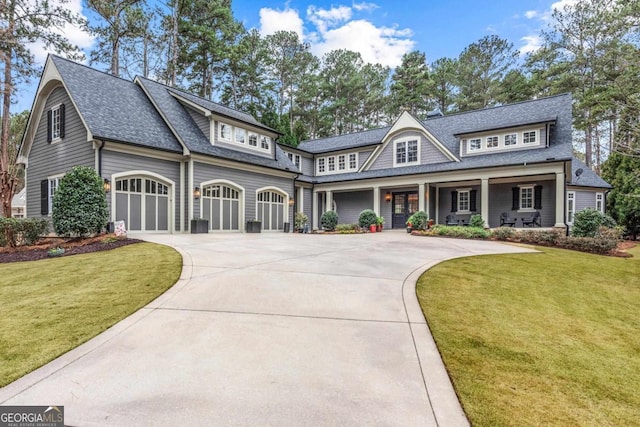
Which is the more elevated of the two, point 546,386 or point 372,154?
point 372,154

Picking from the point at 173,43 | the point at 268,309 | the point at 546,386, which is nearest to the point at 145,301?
the point at 268,309

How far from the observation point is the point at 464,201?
733 inches

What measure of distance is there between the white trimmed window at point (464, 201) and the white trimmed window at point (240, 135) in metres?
12.8

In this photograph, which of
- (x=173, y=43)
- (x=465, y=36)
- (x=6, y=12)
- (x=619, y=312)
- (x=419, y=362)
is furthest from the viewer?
(x=465, y=36)

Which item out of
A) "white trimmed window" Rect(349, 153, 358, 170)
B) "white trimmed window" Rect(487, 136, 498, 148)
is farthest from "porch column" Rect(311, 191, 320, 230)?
"white trimmed window" Rect(487, 136, 498, 148)

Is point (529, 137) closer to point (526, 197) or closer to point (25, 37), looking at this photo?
point (526, 197)

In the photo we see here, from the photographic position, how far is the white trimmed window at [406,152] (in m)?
19.0

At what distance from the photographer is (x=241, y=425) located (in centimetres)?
190

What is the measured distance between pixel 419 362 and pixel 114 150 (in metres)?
12.5

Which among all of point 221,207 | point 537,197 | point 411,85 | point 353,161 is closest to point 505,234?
point 537,197

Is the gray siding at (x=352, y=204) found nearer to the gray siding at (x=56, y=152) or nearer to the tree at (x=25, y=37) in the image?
the gray siding at (x=56, y=152)

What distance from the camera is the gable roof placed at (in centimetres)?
1148

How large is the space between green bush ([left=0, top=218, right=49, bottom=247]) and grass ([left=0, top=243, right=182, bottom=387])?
2692 mm

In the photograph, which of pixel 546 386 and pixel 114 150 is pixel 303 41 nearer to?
pixel 114 150
